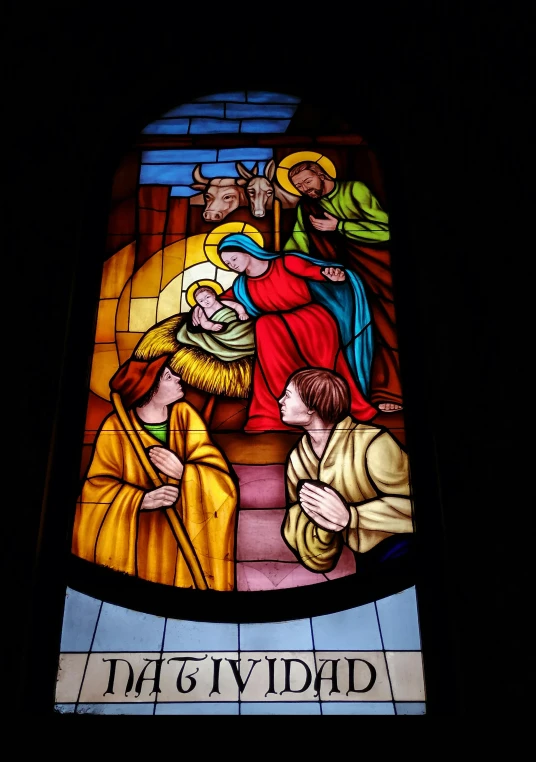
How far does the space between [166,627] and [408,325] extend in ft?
5.08

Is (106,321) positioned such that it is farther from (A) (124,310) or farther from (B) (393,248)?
(B) (393,248)

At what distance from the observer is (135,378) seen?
163 inches

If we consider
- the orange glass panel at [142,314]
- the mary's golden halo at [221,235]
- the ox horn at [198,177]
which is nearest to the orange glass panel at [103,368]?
the orange glass panel at [142,314]

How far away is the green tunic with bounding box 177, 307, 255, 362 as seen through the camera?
13.8ft

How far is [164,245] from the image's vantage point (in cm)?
455

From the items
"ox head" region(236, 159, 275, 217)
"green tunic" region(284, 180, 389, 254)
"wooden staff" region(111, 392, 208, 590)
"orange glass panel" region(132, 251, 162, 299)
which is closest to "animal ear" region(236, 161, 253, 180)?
"ox head" region(236, 159, 275, 217)

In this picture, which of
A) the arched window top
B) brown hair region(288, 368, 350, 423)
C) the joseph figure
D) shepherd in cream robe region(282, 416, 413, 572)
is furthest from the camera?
the arched window top

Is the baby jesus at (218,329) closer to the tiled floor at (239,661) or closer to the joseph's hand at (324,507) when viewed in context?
the joseph's hand at (324,507)

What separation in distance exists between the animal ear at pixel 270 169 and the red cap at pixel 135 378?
1111 mm

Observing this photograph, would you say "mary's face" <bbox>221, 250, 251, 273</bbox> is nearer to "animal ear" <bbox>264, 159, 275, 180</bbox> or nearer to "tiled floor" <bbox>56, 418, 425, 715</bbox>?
"animal ear" <bbox>264, 159, 275, 180</bbox>

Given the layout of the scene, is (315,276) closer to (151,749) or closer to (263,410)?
(263,410)

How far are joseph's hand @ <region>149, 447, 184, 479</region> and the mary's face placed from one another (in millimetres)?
914

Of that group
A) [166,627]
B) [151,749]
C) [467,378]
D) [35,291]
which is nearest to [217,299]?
[35,291]

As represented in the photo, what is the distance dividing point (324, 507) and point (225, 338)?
0.85m
